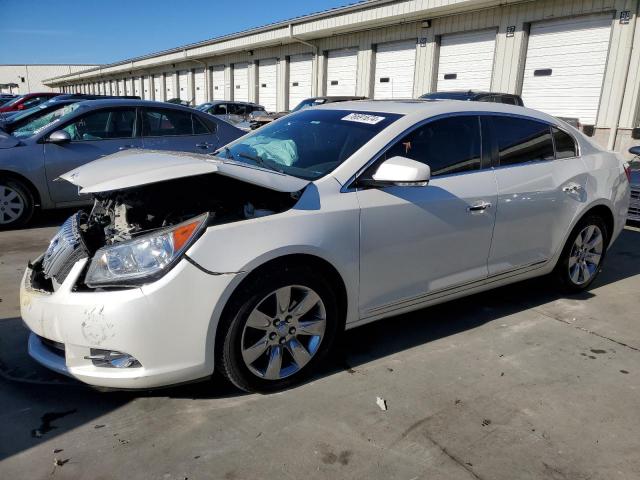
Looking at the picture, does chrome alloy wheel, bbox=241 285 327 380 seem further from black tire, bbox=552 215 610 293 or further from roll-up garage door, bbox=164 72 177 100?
roll-up garage door, bbox=164 72 177 100

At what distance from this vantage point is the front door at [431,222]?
296cm

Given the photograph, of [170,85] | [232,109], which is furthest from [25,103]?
[170,85]

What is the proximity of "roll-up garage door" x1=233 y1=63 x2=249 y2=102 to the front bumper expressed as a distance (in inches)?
1069

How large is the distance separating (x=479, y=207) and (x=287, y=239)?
1.48 m

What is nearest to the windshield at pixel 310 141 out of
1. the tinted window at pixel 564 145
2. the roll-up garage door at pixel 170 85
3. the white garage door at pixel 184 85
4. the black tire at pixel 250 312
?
the black tire at pixel 250 312

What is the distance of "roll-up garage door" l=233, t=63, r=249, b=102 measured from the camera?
28.2 meters

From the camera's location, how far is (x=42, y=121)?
269 inches

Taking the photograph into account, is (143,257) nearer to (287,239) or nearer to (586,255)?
(287,239)

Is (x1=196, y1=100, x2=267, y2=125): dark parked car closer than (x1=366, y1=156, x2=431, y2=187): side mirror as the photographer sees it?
No

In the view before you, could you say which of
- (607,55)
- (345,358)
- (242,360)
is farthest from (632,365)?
(607,55)

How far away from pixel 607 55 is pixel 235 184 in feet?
44.0

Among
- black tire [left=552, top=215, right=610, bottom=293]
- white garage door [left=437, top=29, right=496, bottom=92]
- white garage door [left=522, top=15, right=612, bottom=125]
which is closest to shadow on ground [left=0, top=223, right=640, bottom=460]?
black tire [left=552, top=215, right=610, bottom=293]

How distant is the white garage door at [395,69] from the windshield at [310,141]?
15.1 meters

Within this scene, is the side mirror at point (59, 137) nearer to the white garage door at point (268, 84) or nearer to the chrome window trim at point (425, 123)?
the chrome window trim at point (425, 123)
